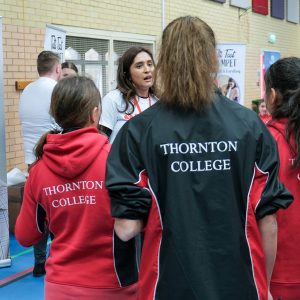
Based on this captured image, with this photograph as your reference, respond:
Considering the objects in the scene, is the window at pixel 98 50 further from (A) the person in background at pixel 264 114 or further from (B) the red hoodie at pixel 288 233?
(B) the red hoodie at pixel 288 233

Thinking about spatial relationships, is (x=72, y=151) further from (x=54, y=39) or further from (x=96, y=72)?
(x=96, y=72)

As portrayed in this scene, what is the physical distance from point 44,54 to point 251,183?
12.8 ft

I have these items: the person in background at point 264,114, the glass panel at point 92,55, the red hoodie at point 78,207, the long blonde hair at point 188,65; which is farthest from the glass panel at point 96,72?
the long blonde hair at point 188,65

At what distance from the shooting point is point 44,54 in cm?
500

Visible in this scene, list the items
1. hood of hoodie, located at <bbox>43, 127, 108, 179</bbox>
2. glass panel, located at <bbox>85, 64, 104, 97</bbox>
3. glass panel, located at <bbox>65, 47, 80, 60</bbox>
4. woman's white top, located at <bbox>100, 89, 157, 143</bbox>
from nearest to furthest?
hood of hoodie, located at <bbox>43, 127, 108, 179</bbox> → woman's white top, located at <bbox>100, 89, 157, 143</bbox> → glass panel, located at <bbox>65, 47, 80, 60</bbox> → glass panel, located at <bbox>85, 64, 104, 97</bbox>

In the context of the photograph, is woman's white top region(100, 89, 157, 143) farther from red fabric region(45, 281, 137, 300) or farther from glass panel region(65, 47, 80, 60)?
glass panel region(65, 47, 80, 60)

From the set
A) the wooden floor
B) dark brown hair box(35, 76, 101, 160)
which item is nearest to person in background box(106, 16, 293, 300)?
dark brown hair box(35, 76, 101, 160)

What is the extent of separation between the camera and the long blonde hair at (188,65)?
152 centimetres

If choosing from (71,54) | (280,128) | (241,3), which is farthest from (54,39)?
(241,3)

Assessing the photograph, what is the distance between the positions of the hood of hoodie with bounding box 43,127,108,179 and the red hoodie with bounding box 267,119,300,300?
0.72m

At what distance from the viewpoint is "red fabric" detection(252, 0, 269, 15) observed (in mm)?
13077

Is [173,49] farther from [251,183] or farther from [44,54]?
[44,54]

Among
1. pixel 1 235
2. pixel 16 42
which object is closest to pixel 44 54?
pixel 16 42

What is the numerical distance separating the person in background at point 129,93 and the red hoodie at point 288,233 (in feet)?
4.60
